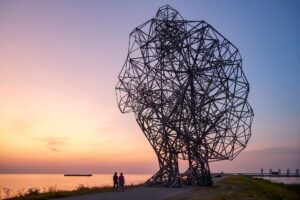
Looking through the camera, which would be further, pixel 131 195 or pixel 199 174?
pixel 199 174

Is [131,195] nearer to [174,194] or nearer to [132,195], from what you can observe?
[132,195]

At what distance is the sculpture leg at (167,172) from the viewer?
114 ft

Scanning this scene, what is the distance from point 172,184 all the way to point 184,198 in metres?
10.7

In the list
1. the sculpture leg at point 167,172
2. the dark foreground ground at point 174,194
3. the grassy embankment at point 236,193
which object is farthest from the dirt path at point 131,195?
the sculpture leg at point 167,172

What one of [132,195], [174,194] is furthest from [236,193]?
[132,195]

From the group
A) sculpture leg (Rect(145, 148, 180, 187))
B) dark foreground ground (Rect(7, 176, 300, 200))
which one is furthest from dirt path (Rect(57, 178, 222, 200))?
sculpture leg (Rect(145, 148, 180, 187))

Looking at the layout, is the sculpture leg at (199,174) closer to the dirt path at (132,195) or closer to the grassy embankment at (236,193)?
the grassy embankment at (236,193)

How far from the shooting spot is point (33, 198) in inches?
905

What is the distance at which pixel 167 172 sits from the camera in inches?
1394

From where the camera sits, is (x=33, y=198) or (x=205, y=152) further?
(x=205, y=152)

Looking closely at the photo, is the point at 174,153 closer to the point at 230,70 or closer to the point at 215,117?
the point at 215,117

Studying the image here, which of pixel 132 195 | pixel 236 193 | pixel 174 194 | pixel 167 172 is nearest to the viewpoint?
pixel 132 195

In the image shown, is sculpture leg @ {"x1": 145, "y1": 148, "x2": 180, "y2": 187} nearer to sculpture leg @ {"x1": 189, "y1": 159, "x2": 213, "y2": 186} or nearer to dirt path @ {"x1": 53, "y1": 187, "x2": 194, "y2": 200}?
sculpture leg @ {"x1": 189, "y1": 159, "x2": 213, "y2": 186}

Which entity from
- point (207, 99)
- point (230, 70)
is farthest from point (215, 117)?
point (230, 70)
